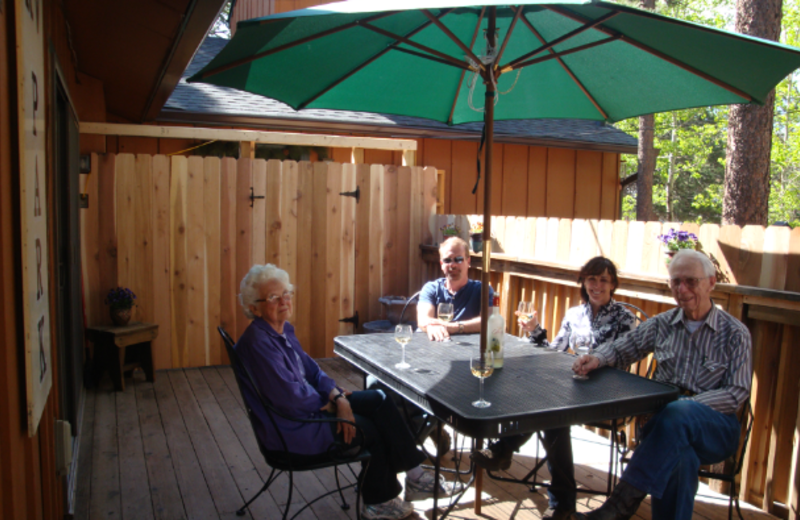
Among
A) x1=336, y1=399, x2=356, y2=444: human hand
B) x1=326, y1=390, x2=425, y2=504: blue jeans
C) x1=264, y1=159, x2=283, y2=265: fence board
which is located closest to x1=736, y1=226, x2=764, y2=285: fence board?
x1=326, y1=390, x2=425, y2=504: blue jeans

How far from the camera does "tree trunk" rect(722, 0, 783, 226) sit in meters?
6.29

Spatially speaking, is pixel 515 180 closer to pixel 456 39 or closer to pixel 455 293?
pixel 455 293

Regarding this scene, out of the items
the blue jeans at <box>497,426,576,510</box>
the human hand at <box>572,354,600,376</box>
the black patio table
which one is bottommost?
the blue jeans at <box>497,426,576,510</box>

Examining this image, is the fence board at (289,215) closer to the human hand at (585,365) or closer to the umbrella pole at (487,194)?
the umbrella pole at (487,194)

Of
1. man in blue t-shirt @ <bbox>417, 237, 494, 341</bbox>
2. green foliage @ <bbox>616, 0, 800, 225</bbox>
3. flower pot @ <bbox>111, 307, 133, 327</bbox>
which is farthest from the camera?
green foliage @ <bbox>616, 0, 800, 225</bbox>

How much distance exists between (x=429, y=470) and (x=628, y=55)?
2.49 meters

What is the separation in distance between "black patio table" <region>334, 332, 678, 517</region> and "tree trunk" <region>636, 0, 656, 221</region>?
1072 cm

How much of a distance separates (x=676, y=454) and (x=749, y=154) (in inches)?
211

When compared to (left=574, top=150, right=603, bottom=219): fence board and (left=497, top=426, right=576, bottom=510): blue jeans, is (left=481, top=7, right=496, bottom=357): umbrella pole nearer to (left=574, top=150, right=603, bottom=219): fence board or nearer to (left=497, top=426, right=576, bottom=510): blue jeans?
(left=497, top=426, right=576, bottom=510): blue jeans

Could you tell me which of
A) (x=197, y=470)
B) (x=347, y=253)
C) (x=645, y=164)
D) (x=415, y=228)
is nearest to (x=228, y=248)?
(x=347, y=253)

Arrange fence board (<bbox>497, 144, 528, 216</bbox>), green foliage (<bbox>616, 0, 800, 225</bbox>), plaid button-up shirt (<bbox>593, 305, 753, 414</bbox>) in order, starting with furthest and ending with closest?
1. green foliage (<bbox>616, 0, 800, 225</bbox>)
2. fence board (<bbox>497, 144, 528, 216</bbox>)
3. plaid button-up shirt (<bbox>593, 305, 753, 414</bbox>)

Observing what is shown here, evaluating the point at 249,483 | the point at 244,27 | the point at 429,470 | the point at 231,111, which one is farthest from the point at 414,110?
the point at 231,111

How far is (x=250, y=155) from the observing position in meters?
5.55

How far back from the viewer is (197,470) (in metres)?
3.36
